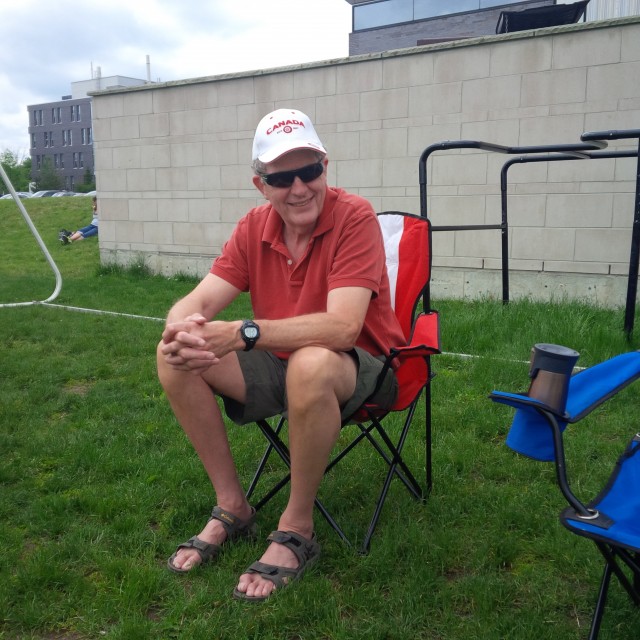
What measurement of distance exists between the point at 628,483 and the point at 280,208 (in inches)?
50.4

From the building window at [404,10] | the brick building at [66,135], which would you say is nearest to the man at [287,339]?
the building window at [404,10]

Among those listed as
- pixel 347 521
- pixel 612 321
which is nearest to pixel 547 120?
pixel 612 321

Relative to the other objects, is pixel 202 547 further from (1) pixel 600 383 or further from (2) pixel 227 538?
(1) pixel 600 383

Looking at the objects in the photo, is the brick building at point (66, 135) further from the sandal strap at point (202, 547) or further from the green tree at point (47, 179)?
the sandal strap at point (202, 547)

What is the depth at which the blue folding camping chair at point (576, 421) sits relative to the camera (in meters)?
1.45

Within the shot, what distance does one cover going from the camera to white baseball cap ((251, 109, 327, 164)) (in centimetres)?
208

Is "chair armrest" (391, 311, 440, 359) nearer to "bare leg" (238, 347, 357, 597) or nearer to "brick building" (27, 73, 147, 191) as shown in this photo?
"bare leg" (238, 347, 357, 597)

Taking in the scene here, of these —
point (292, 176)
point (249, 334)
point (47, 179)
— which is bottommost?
point (249, 334)

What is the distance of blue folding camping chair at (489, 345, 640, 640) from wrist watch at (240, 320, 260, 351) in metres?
0.71

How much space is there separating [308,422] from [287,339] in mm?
246

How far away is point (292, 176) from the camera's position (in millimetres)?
2115

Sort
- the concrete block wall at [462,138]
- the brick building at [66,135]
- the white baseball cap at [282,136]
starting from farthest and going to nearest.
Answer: the brick building at [66,135]
the concrete block wall at [462,138]
the white baseball cap at [282,136]

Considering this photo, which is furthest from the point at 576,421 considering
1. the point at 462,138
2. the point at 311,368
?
the point at 462,138

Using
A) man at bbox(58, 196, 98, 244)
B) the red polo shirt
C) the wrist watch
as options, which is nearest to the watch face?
the wrist watch
